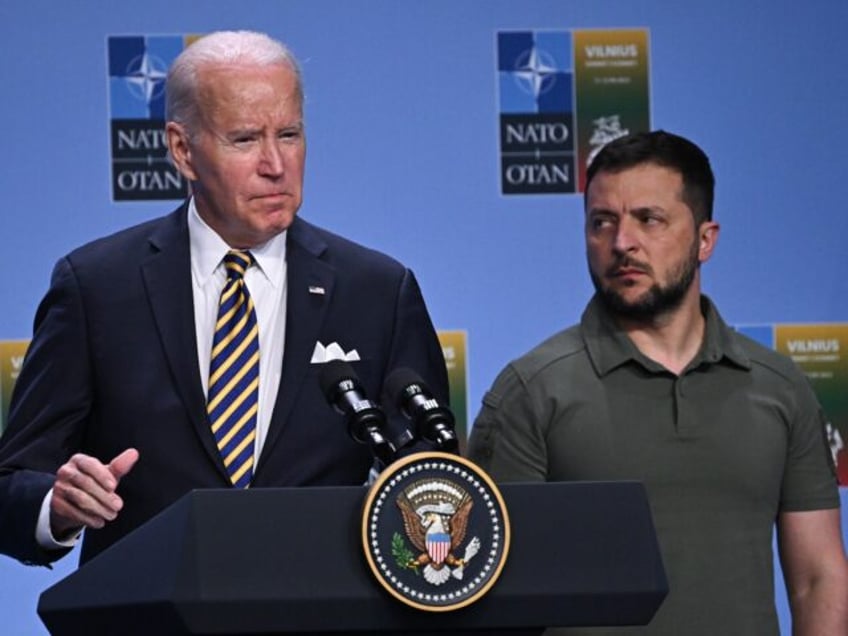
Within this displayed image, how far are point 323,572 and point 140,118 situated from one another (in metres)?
2.38

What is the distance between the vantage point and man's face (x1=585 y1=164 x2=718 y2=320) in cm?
292

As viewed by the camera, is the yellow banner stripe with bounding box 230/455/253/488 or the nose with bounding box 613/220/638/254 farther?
the nose with bounding box 613/220/638/254

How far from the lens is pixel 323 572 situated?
178cm

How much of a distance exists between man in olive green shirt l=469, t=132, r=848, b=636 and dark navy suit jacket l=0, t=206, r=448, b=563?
0.98 ft

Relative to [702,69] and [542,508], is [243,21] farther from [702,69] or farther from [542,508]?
[542,508]

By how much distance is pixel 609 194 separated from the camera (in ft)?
9.65

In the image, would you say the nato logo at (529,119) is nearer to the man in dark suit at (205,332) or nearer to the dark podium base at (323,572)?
the man in dark suit at (205,332)

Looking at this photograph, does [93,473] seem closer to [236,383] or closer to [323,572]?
[323,572]

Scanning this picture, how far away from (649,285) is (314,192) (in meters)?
1.30

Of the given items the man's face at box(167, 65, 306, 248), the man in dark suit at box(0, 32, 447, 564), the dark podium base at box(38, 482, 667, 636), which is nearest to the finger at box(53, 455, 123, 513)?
the dark podium base at box(38, 482, 667, 636)

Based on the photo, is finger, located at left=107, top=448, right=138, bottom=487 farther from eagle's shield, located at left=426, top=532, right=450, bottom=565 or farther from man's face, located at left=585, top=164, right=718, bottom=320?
man's face, located at left=585, top=164, right=718, bottom=320

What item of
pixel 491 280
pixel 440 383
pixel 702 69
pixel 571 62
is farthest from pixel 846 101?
pixel 440 383

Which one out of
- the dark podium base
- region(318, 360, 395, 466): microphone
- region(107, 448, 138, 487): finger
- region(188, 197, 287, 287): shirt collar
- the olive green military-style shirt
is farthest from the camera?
the olive green military-style shirt

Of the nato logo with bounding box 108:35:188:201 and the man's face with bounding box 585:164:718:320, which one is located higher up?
the nato logo with bounding box 108:35:188:201
